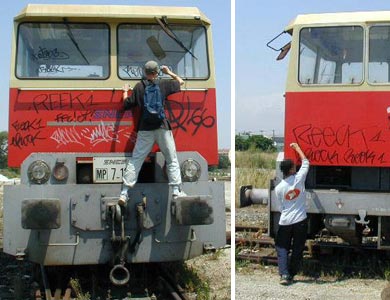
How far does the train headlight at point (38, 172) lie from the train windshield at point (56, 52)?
3.41 feet

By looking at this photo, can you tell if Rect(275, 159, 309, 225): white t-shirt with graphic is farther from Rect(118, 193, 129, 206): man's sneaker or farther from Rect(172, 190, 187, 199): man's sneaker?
Rect(118, 193, 129, 206): man's sneaker

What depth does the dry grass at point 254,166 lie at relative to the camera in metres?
16.9

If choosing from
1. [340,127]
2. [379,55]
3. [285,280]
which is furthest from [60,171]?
[379,55]

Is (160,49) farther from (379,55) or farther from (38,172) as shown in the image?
(379,55)

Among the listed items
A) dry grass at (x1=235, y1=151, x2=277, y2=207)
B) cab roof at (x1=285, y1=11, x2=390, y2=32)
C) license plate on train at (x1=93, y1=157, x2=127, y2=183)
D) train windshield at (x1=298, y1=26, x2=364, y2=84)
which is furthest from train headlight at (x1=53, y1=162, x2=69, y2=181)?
dry grass at (x1=235, y1=151, x2=277, y2=207)

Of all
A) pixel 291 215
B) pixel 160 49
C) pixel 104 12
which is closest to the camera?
pixel 104 12

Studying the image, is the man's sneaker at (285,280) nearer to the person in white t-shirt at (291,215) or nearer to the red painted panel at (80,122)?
the person in white t-shirt at (291,215)

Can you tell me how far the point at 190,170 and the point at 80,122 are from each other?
1320 millimetres

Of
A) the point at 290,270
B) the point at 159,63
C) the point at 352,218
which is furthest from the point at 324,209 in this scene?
the point at 159,63

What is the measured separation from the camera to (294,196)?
8180mm

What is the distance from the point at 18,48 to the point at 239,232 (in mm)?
5593

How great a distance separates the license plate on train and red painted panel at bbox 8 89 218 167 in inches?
12.9

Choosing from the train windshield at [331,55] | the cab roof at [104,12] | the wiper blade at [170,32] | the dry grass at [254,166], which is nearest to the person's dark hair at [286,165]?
the train windshield at [331,55]

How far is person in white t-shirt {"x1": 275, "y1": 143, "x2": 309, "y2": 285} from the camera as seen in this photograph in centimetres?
813
